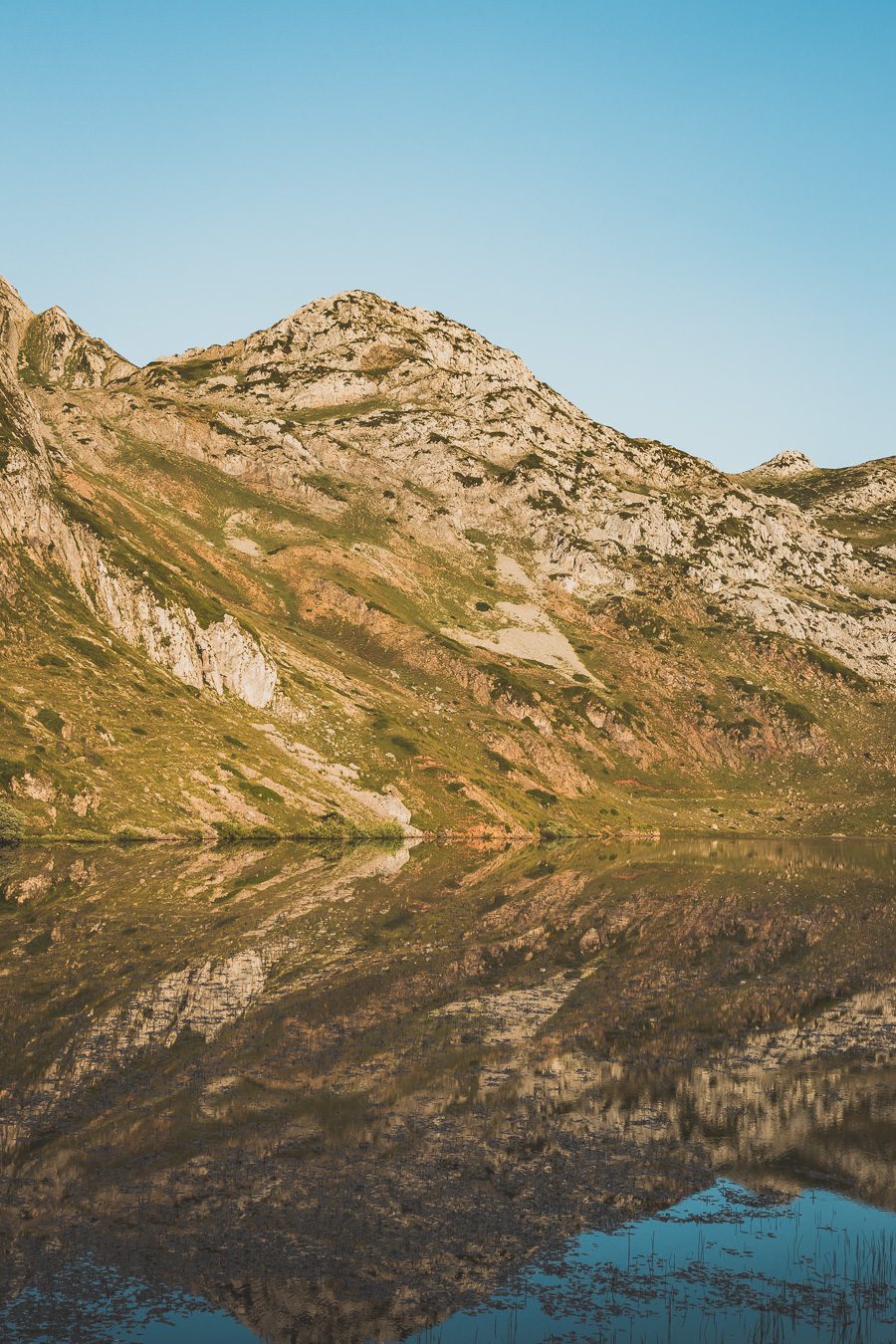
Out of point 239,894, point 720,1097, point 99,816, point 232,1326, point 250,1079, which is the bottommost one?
point 99,816

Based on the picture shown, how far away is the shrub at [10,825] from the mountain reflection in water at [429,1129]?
110 feet

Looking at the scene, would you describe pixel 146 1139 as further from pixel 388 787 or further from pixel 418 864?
pixel 388 787

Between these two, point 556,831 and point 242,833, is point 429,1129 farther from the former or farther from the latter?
point 556,831

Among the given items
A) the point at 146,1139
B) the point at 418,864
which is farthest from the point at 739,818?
the point at 146,1139

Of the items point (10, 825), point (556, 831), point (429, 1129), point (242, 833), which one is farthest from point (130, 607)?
point (429, 1129)

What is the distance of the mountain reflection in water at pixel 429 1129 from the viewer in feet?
58.2

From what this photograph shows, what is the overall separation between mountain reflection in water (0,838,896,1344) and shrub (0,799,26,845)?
110 ft

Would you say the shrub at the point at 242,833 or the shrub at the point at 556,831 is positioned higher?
the shrub at the point at 556,831

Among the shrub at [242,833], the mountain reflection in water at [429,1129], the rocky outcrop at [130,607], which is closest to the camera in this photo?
the mountain reflection in water at [429,1129]

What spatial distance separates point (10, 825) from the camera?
289 ft

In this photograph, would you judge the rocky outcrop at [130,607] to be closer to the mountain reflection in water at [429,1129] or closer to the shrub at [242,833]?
the shrub at [242,833]

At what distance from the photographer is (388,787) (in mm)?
127312

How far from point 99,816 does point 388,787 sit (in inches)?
1643

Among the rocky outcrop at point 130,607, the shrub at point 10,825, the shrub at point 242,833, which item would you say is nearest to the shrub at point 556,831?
the rocky outcrop at point 130,607
